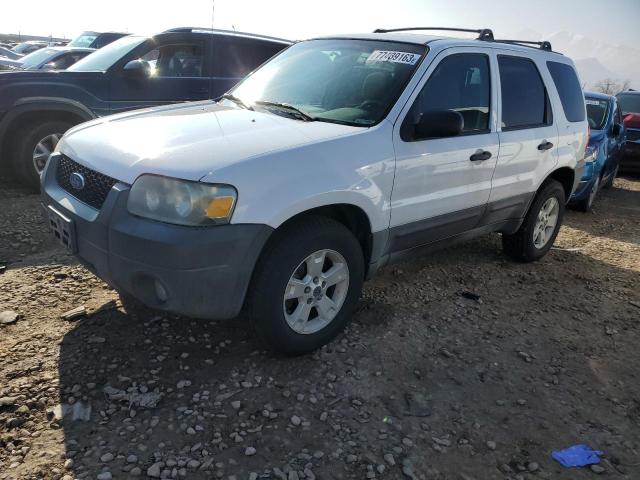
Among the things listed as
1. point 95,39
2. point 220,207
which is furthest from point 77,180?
point 95,39

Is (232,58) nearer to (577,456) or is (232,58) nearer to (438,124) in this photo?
(438,124)

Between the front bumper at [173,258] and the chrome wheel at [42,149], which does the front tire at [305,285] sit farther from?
the chrome wheel at [42,149]

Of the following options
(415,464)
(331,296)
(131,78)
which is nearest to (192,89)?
(131,78)

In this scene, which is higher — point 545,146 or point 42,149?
point 545,146

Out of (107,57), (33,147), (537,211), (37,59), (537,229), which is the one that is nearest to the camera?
(537,211)

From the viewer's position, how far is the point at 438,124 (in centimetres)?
323

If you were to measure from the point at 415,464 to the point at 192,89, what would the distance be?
5358 mm

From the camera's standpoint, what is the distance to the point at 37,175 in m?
5.89

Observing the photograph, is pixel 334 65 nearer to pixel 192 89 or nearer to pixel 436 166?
pixel 436 166

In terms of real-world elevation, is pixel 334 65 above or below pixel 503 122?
above

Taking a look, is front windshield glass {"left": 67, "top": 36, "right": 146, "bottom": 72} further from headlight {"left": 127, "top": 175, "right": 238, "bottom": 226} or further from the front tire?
the front tire

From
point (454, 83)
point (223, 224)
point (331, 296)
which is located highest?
point (454, 83)

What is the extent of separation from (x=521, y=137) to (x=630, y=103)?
9934 millimetres

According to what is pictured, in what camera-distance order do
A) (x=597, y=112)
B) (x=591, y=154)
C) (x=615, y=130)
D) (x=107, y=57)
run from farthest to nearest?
(x=597, y=112), (x=615, y=130), (x=591, y=154), (x=107, y=57)
